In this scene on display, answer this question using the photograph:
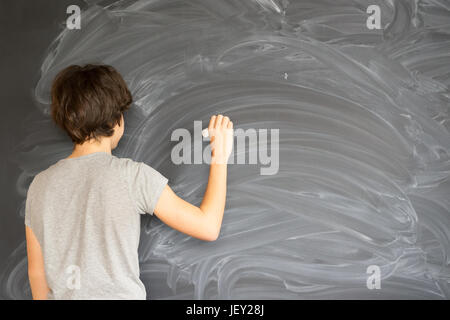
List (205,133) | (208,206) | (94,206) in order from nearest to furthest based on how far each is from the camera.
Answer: (94,206), (208,206), (205,133)

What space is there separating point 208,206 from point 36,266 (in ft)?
1.64

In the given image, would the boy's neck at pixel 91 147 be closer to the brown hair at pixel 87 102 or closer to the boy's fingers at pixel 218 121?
the brown hair at pixel 87 102

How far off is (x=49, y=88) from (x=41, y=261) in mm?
549

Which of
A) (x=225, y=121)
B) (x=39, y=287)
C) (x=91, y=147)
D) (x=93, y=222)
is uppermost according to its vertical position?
(x=225, y=121)

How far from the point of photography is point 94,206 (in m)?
0.97

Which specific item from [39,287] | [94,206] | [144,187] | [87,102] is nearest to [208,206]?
[144,187]

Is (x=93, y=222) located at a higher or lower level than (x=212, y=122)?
lower

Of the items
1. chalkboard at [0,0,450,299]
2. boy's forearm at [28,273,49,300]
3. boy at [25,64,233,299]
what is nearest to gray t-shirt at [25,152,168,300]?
boy at [25,64,233,299]

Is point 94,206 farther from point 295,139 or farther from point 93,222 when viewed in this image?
point 295,139

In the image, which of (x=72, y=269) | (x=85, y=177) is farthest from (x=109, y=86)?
(x=72, y=269)

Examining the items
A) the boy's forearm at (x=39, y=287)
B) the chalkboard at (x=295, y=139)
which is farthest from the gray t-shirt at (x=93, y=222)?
the chalkboard at (x=295, y=139)

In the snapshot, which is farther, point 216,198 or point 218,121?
point 218,121

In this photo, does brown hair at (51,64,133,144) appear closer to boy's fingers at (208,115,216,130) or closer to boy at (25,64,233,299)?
boy at (25,64,233,299)

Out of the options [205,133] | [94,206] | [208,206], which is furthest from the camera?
[205,133]
